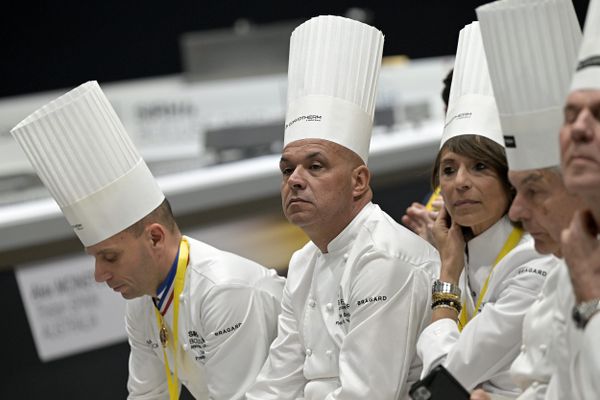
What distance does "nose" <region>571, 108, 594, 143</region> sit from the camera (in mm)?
1467

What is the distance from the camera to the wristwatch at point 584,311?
4.85 feet

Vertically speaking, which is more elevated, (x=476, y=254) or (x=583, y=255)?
(x=583, y=255)

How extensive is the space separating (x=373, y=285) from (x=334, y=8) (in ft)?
19.8

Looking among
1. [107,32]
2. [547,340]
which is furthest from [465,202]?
[107,32]

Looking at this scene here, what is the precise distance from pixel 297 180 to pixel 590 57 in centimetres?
87

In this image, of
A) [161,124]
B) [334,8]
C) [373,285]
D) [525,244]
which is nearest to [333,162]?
[373,285]

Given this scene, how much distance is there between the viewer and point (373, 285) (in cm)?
217

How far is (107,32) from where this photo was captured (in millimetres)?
7219

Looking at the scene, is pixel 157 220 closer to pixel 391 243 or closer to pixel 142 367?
pixel 142 367

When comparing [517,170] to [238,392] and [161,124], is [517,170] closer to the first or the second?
[238,392]

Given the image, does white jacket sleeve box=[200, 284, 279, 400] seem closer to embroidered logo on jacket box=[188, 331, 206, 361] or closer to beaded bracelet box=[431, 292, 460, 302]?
embroidered logo on jacket box=[188, 331, 206, 361]

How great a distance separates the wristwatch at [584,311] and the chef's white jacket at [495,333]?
0.50 meters

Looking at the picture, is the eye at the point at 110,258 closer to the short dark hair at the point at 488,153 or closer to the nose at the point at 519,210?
the short dark hair at the point at 488,153

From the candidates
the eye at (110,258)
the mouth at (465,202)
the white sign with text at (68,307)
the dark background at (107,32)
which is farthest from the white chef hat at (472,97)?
the dark background at (107,32)
